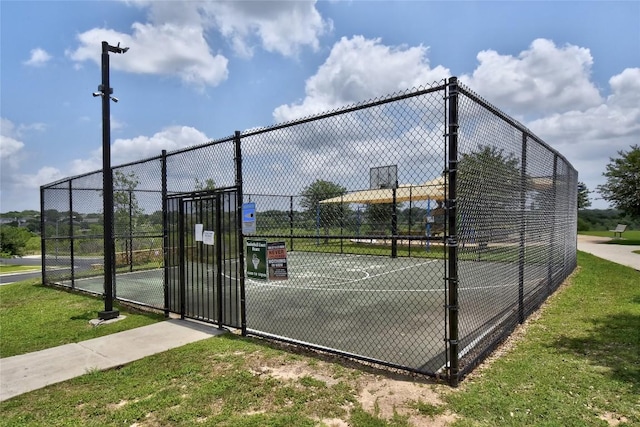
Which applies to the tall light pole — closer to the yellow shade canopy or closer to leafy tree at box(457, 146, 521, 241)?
the yellow shade canopy

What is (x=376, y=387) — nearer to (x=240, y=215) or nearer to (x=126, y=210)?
(x=240, y=215)

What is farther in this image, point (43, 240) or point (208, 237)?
point (43, 240)

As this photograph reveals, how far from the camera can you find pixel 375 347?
509cm

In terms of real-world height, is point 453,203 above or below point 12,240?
Result: above

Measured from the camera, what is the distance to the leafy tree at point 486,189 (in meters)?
3.96

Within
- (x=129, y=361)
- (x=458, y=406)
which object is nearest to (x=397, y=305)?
(x=458, y=406)

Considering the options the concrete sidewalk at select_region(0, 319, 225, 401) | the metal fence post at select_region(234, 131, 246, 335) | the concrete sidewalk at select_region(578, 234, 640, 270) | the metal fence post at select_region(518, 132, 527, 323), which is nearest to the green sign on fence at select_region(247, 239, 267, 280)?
the metal fence post at select_region(234, 131, 246, 335)

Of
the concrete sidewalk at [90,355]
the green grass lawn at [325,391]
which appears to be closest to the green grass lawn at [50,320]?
the concrete sidewalk at [90,355]

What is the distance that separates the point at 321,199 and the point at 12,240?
2732 cm

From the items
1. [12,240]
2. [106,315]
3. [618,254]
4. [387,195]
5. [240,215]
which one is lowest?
[12,240]

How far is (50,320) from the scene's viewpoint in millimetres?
6719

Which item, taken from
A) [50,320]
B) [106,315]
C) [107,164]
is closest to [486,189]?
[107,164]

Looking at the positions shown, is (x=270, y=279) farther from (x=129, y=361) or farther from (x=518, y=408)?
(x=518, y=408)

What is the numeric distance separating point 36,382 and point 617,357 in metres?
6.31
